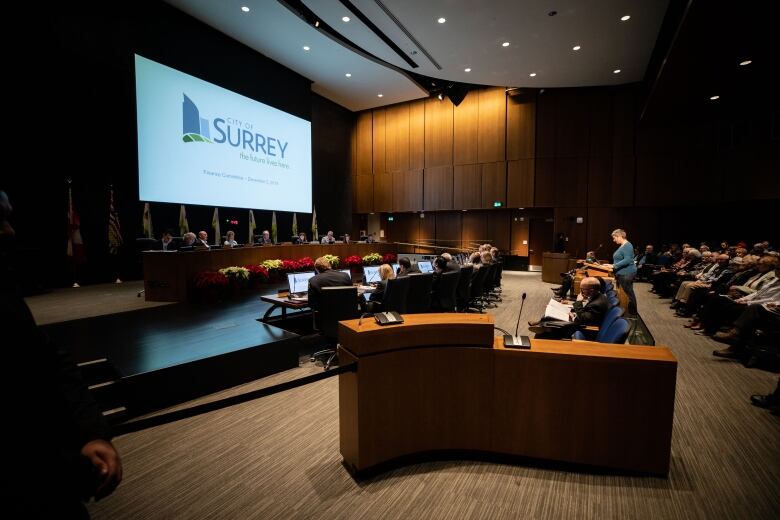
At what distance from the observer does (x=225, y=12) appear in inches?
329

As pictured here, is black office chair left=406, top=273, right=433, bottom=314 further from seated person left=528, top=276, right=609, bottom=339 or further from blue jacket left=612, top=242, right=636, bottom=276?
blue jacket left=612, top=242, right=636, bottom=276

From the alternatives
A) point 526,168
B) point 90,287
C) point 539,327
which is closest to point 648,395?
point 539,327

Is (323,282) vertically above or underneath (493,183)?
→ underneath

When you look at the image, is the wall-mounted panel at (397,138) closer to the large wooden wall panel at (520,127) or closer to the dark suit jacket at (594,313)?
the large wooden wall panel at (520,127)

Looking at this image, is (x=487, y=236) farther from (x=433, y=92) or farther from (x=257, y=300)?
(x=257, y=300)

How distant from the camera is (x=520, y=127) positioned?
13016mm

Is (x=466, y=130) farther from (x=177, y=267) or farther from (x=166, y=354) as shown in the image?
(x=166, y=354)

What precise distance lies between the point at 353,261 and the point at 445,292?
4.34 meters

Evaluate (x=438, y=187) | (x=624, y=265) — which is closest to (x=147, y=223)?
(x=624, y=265)

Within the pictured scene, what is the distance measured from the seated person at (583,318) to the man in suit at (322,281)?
2.07 metres

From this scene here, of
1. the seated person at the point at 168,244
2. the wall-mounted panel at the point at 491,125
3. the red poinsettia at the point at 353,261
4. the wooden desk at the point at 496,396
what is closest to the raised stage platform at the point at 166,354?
the wooden desk at the point at 496,396

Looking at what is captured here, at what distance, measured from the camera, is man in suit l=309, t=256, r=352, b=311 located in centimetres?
395

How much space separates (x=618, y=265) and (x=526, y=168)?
8.07 m

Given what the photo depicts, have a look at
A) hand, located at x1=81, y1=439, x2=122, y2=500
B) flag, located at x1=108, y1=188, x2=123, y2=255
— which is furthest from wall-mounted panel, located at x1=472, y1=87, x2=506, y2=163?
hand, located at x1=81, y1=439, x2=122, y2=500
